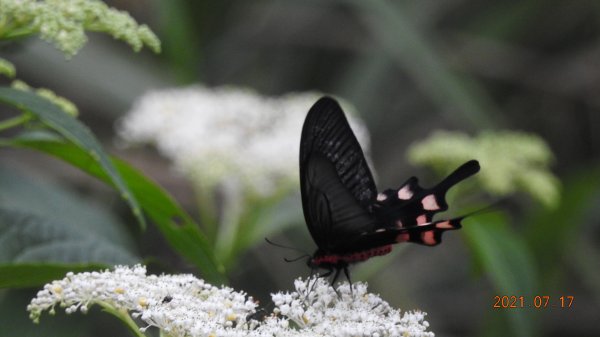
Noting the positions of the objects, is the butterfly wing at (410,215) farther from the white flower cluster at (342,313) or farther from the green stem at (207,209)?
the green stem at (207,209)

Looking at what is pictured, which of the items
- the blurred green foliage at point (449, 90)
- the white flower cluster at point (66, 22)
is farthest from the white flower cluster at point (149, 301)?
the blurred green foliage at point (449, 90)

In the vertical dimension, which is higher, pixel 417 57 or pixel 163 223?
pixel 417 57

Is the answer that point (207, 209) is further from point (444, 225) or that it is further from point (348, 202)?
point (444, 225)

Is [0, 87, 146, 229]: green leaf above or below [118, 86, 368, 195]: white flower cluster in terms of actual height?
below

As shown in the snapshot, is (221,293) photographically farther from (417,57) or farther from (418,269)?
(418,269)

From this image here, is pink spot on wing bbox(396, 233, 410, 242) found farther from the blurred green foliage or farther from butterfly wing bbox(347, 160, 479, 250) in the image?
the blurred green foliage

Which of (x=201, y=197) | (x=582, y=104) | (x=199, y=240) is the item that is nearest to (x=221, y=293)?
(x=199, y=240)

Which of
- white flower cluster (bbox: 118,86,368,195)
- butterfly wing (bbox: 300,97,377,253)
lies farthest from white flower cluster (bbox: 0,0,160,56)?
white flower cluster (bbox: 118,86,368,195)
